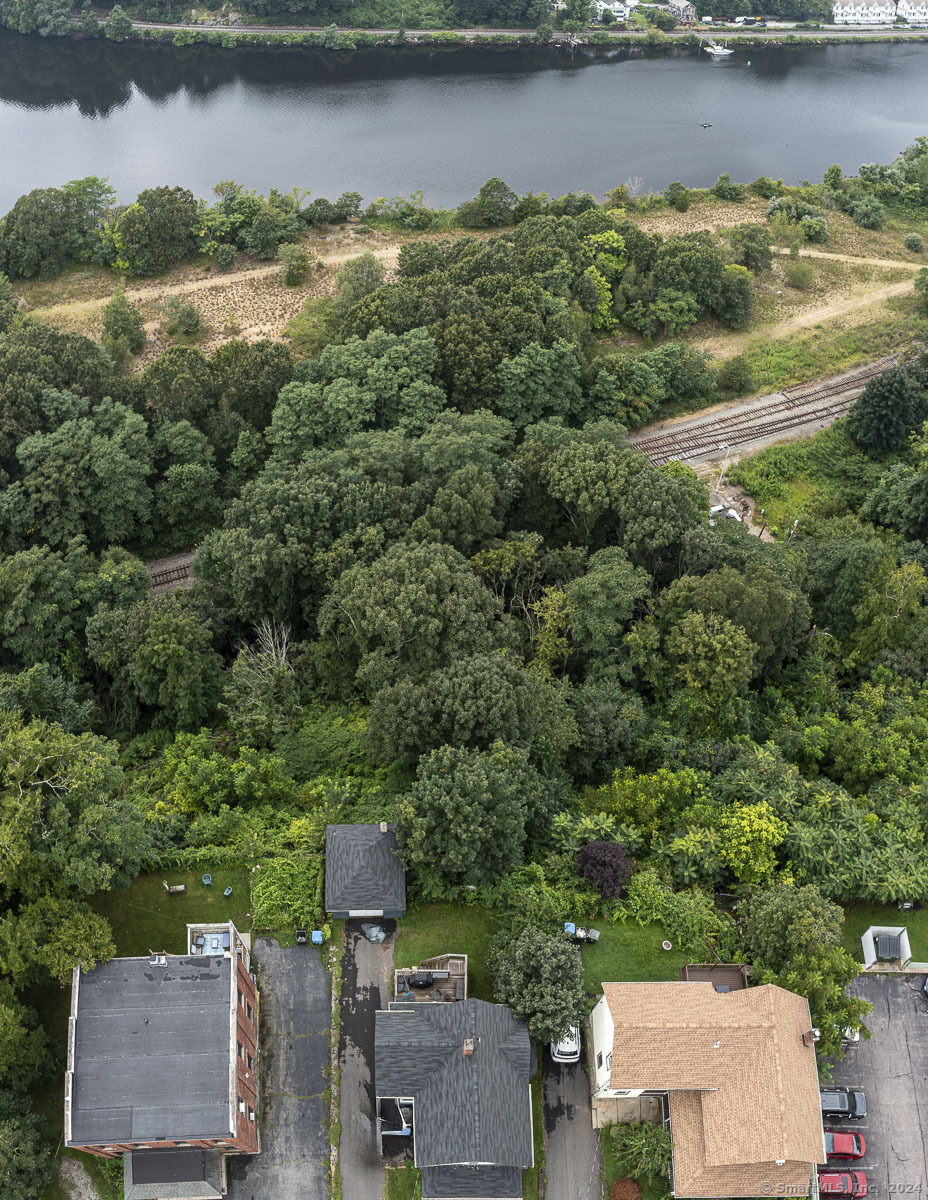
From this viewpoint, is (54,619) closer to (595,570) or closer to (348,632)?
(348,632)

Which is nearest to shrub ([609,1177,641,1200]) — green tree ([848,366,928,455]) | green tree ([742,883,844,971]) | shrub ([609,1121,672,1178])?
shrub ([609,1121,672,1178])

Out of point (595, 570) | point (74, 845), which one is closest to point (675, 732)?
point (595, 570)

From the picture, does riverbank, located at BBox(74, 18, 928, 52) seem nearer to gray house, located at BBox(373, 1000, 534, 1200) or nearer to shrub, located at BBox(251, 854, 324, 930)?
shrub, located at BBox(251, 854, 324, 930)

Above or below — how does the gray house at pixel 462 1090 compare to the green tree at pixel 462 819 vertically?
below

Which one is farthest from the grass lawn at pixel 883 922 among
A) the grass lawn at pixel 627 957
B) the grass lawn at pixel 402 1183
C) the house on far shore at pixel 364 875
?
the grass lawn at pixel 402 1183

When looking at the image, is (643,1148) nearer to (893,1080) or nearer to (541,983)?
(541,983)

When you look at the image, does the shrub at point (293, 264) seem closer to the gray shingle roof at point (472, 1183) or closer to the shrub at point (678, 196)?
the shrub at point (678, 196)

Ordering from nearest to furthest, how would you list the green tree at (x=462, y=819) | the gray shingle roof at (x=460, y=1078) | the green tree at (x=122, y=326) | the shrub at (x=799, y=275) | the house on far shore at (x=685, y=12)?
the gray shingle roof at (x=460, y=1078) < the green tree at (x=462, y=819) < the green tree at (x=122, y=326) < the shrub at (x=799, y=275) < the house on far shore at (x=685, y=12)
